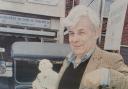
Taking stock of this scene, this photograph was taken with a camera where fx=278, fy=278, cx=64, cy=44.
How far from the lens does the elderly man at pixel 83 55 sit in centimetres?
116

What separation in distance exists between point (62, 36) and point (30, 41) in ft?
0.56

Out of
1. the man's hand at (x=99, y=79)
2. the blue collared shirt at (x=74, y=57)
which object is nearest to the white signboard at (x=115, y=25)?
the blue collared shirt at (x=74, y=57)

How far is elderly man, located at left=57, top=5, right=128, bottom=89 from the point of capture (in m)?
1.16

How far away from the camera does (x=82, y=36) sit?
Result: 1.25m

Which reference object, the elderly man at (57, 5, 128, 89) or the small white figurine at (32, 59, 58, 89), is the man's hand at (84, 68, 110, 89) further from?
the small white figurine at (32, 59, 58, 89)

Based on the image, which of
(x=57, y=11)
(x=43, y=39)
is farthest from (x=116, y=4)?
(x=43, y=39)

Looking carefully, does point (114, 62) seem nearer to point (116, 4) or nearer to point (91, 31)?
point (91, 31)

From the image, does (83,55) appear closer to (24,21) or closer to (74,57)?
(74,57)

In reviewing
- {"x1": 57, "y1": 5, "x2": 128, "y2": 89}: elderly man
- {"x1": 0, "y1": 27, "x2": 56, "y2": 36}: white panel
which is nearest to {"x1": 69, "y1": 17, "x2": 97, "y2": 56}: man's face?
{"x1": 57, "y1": 5, "x2": 128, "y2": 89}: elderly man

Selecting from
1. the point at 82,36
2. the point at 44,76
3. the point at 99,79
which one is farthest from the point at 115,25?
the point at 99,79

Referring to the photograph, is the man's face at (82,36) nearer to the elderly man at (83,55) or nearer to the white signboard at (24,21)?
the elderly man at (83,55)

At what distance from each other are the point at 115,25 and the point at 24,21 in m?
0.49

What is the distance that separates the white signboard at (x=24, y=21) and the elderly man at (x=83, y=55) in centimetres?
22

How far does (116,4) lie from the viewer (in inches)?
59.3
